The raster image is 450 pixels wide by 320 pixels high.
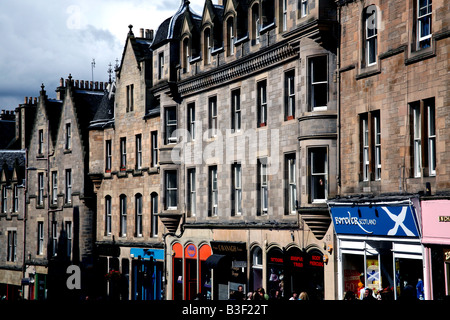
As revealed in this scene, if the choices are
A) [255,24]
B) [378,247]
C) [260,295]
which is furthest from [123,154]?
[378,247]

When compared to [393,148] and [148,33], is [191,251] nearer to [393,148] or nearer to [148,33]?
[393,148]

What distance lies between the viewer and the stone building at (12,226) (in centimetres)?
6162

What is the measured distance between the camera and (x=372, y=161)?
25.9 m

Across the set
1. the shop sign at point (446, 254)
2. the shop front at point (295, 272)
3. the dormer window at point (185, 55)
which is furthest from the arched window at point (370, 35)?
the dormer window at point (185, 55)

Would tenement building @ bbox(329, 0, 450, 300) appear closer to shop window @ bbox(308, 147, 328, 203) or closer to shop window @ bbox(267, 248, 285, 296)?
shop window @ bbox(308, 147, 328, 203)

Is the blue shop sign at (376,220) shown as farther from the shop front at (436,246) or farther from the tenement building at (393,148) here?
the shop front at (436,246)

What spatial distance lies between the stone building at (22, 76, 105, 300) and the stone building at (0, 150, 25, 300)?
7.65ft

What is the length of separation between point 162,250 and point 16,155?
31.5 m

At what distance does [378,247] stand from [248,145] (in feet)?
31.0

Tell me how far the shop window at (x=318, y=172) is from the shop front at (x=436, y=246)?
593cm

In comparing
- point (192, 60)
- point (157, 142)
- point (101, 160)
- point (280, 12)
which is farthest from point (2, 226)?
point (280, 12)

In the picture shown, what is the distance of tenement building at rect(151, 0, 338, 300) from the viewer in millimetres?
28531

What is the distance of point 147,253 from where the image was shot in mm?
43438

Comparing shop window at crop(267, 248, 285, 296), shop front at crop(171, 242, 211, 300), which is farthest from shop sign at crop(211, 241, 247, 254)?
shop window at crop(267, 248, 285, 296)
